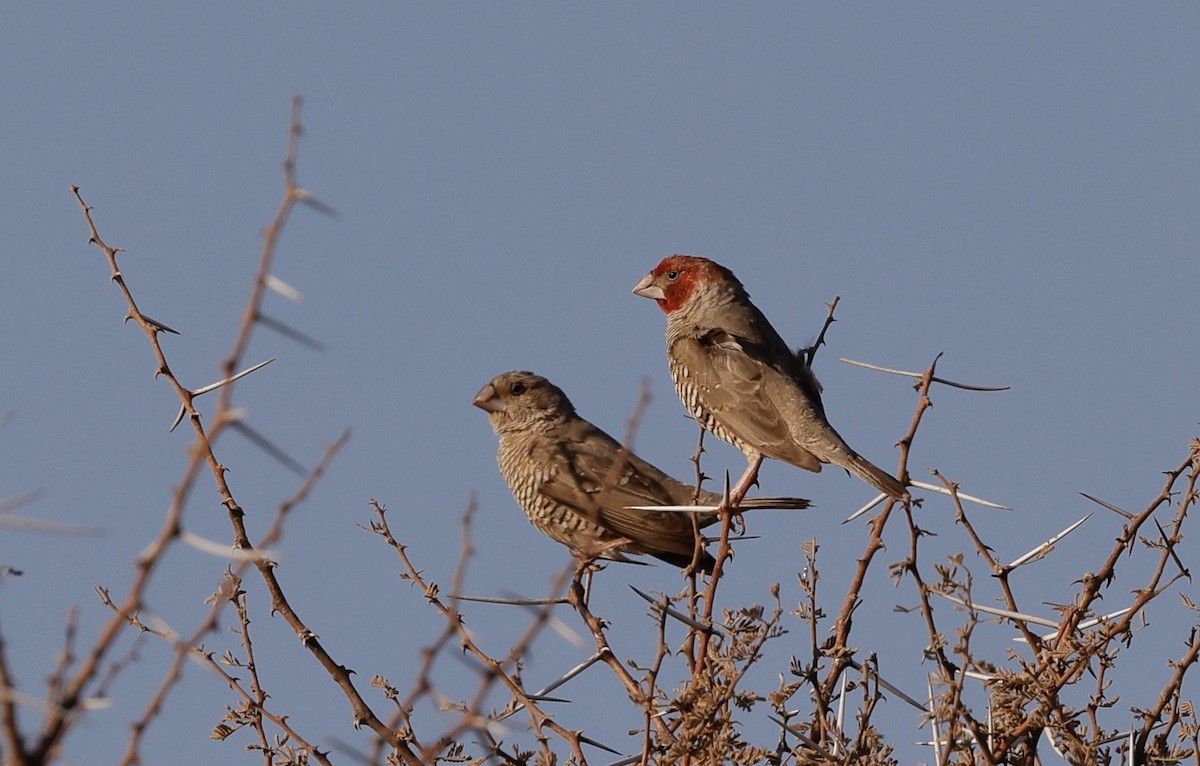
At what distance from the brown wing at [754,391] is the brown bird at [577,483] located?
1.27ft

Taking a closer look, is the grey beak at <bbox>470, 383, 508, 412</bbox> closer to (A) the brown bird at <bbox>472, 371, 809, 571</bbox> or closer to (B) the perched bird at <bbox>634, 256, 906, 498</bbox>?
(A) the brown bird at <bbox>472, 371, 809, 571</bbox>

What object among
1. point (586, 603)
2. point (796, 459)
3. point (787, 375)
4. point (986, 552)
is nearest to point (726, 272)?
point (787, 375)

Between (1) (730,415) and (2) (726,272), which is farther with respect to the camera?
(2) (726,272)

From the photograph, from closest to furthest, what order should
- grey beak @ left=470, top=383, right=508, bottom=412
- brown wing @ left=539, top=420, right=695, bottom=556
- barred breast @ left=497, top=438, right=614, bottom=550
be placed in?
1. brown wing @ left=539, top=420, right=695, bottom=556
2. barred breast @ left=497, top=438, right=614, bottom=550
3. grey beak @ left=470, top=383, right=508, bottom=412

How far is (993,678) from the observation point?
4047 millimetres

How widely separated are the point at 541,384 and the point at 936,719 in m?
4.90

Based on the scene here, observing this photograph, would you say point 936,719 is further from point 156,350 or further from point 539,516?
point 539,516

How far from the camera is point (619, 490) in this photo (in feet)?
24.2

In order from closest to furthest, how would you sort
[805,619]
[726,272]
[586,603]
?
[805,619]
[586,603]
[726,272]

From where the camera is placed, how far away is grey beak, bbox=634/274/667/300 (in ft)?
28.3

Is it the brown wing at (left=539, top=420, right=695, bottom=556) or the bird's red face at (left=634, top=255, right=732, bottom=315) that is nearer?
the brown wing at (left=539, top=420, right=695, bottom=556)

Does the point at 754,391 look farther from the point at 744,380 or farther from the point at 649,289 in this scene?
the point at 649,289

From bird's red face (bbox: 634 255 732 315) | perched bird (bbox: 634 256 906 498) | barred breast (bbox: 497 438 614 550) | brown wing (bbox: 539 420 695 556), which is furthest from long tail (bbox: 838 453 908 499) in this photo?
bird's red face (bbox: 634 255 732 315)

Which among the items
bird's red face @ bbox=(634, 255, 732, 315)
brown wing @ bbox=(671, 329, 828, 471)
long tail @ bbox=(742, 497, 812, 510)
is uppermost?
bird's red face @ bbox=(634, 255, 732, 315)
